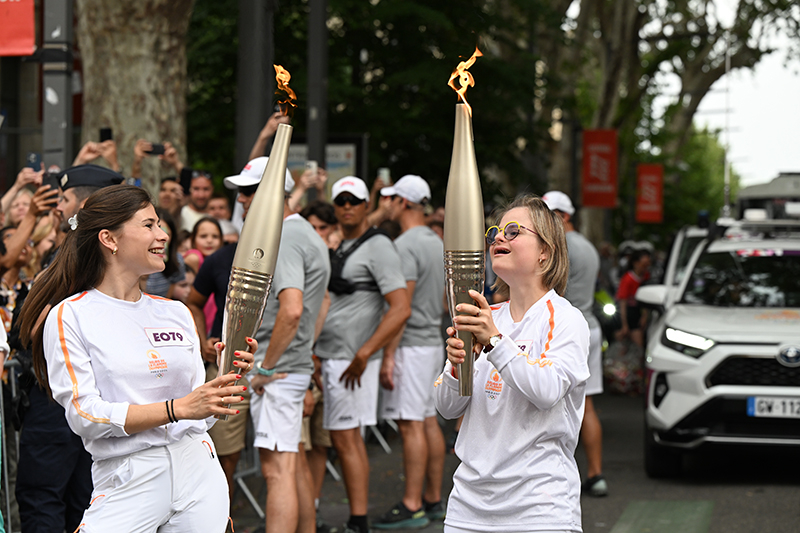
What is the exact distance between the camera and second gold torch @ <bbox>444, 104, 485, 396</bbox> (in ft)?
9.05

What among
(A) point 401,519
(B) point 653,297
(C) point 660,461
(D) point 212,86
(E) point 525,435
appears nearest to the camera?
(E) point 525,435

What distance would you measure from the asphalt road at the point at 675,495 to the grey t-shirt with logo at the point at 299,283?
1.42m

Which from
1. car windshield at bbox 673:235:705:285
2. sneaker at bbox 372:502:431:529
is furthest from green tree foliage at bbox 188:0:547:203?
sneaker at bbox 372:502:431:529

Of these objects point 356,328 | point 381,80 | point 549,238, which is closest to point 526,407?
point 549,238

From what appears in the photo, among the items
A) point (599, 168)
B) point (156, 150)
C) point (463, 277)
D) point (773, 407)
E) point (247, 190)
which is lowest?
point (773, 407)

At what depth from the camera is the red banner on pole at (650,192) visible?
3644 centimetres

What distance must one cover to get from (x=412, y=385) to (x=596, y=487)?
5.29ft

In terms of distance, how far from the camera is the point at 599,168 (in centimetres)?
2627

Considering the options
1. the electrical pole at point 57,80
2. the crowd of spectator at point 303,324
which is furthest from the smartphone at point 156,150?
the electrical pole at point 57,80

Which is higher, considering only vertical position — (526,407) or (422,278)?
(422,278)

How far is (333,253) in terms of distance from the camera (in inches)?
268

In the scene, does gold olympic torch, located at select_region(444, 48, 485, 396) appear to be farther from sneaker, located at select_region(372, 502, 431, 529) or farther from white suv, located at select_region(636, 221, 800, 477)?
white suv, located at select_region(636, 221, 800, 477)

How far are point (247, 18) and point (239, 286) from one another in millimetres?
6203

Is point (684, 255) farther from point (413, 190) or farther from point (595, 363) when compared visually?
point (413, 190)
